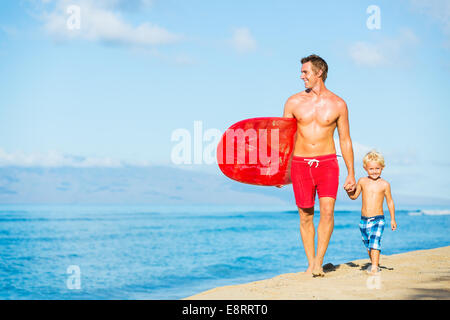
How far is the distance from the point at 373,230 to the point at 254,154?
5.04ft

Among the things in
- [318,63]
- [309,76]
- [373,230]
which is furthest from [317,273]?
[318,63]

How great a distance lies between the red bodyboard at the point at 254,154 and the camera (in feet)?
18.1

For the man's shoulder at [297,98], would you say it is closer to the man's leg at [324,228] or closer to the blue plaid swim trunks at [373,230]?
the man's leg at [324,228]

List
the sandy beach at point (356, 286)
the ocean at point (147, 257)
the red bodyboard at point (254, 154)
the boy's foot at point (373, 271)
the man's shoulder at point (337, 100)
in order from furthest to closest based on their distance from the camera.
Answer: the ocean at point (147, 257)
the red bodyboard at point (254, 154)
the man's shoulder at point (337, 100)
the boy's foot at point (373, 271)
the sandy beach at point (356, 286)

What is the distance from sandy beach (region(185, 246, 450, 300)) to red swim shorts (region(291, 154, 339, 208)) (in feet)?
2.63

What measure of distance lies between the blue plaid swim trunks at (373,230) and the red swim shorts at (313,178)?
60cm

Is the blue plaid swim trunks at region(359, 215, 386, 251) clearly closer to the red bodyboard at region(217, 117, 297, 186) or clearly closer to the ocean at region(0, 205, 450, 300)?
the red bodyboard at region(217, 117, 297, 186)

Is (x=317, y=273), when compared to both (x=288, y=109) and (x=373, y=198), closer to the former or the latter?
(x=373, y=198)

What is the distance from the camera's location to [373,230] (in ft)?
17.3

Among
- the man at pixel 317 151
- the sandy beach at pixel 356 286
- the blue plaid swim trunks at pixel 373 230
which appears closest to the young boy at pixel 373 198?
the blue plaid swim trunks at pixel 373 230

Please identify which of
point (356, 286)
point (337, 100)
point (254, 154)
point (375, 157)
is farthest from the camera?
point (254, 154)

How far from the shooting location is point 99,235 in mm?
33875

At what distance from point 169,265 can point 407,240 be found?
52.3ft

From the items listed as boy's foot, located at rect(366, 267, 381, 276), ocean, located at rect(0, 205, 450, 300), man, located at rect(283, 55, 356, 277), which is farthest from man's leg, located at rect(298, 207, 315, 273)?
ocean, located at rect(0, 205, 450, 300)
